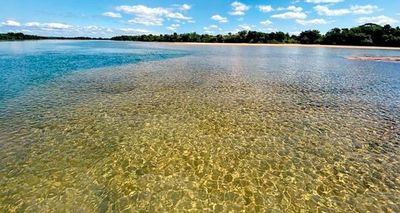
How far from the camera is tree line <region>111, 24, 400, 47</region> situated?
292 ft

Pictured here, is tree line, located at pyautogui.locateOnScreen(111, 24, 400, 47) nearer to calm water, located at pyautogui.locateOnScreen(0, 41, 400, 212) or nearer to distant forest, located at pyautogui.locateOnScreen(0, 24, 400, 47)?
distant forest, located at pyautogui.locateOnScreen(0, 24, 400, 47)

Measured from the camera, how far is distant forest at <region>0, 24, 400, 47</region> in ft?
293

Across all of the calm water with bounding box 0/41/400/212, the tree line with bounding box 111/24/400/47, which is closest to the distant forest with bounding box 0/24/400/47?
the tree line with bounding box 111/24/400/47

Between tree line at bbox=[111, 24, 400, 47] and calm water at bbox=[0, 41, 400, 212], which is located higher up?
tree line at bbox=[111, 24, 400, 47]

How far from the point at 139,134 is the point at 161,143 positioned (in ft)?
4.22

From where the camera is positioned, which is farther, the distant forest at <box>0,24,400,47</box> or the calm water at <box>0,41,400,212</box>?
the distant forest at <box>0,24,400,47</box>

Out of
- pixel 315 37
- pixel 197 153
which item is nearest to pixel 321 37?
pixel 315 37

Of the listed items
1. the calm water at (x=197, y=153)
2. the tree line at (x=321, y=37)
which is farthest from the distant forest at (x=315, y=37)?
the calm water at (x=197, y=153)

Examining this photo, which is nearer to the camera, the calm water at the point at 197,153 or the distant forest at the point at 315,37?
the calm water at the point at 197,153

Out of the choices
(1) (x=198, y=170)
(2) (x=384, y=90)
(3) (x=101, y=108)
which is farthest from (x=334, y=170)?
(2) (x=384, y=90)

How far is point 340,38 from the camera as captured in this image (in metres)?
99.6

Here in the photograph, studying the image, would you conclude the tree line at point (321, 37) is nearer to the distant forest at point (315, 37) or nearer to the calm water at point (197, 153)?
A: the distant forest at point (315, 37)

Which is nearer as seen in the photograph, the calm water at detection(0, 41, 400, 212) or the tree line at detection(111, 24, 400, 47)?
the calm water at detection(0, 41, 400, 212)

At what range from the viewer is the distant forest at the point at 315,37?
293 feet
